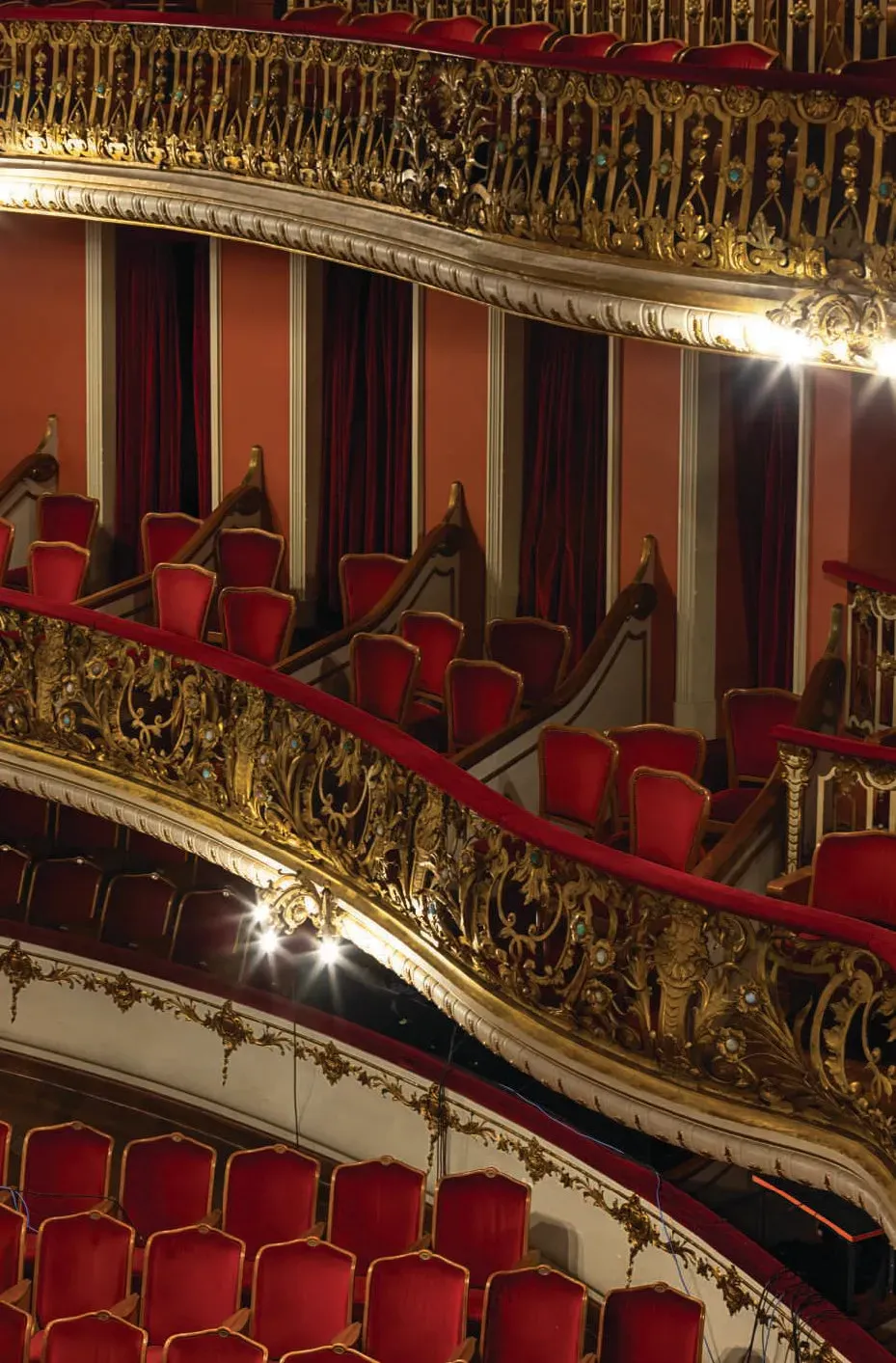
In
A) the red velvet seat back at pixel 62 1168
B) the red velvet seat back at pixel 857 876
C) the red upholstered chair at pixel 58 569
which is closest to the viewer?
the red velvet seat back at pixel 857 876

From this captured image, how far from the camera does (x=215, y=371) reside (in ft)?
37.2

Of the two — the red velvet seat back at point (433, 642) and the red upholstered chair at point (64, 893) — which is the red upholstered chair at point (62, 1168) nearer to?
the red upholstered chair at point (64, 893)

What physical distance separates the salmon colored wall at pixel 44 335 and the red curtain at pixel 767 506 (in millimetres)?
4124

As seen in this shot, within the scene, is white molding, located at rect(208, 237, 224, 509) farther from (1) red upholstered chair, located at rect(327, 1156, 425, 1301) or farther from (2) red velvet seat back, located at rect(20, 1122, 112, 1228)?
(1) red upholstered chair, located at rect(327, 1156, 425, 1301)

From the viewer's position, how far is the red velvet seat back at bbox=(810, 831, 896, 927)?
257 inches

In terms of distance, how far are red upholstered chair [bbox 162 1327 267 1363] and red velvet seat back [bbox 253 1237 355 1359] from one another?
554 millimetres

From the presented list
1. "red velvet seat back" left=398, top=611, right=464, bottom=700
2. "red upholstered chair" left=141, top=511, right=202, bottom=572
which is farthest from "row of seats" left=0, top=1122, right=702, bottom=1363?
"red upholstered chair" left=141, top=511, right=202, bottom=572

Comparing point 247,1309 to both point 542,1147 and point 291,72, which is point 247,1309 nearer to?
point 542,1147

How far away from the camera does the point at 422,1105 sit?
332 inches

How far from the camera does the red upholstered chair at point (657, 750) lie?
8133 mm

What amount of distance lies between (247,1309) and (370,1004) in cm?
186

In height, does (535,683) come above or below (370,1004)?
above

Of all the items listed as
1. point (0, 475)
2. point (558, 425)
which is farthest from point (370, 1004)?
point (0, 475)

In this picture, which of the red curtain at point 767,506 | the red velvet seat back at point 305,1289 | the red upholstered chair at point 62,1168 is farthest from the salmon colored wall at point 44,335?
the red velvet seat back at point 305,1289
